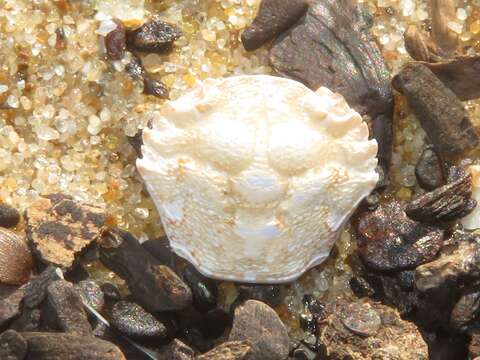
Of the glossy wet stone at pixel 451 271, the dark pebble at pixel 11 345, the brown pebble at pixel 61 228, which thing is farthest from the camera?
the brown pebble at pixel 61 228

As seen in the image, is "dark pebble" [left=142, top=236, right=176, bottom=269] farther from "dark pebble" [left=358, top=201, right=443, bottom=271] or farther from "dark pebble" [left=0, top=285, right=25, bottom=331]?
"dark pebble" [left=358, top=201, right=443, bottom=271]

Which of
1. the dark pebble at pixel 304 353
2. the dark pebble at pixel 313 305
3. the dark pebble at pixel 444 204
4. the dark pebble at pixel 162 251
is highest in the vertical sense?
the dark pebble at pixel 444 204

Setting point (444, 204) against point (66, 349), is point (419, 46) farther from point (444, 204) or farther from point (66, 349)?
point (66, 349)

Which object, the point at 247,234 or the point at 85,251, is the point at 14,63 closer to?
the point at 85,251

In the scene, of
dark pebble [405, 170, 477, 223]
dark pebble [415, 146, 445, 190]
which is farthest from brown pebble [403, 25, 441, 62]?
dark pebble [405, 170, 477, 223]

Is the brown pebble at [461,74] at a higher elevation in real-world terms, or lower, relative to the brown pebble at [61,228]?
higher

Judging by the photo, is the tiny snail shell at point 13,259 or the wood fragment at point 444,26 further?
the wood fragment at point 444,26

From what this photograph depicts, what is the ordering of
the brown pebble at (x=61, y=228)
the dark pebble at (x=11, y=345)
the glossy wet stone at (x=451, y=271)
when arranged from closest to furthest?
the dark pebble at (x=11, y=345), the glossy wet stone at (x=451, y=271), the brown pebble at (x=61, y=228)

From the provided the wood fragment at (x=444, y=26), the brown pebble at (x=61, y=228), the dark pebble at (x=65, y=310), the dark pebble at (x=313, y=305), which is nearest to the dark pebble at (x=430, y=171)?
the wood fragment at (x=444, y=26)

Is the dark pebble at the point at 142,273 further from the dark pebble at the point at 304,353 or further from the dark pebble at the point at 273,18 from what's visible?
the dark pebble at the point at 273,18

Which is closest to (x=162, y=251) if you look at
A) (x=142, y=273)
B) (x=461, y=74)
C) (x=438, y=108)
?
(x=142, y=273)
